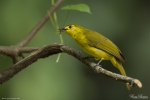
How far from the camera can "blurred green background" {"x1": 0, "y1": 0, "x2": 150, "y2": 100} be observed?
198 centimetres

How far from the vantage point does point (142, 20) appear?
255cm

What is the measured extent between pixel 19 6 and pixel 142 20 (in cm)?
98

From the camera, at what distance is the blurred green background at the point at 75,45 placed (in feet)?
6.51

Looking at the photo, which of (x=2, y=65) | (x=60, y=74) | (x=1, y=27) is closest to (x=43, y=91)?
(x=60, y=74)

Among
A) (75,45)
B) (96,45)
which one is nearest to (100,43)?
(96,45)

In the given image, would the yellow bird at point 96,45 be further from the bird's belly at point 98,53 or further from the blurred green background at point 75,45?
the blurred green background at point 75,45

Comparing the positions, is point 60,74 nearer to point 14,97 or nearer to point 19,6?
point 14,97

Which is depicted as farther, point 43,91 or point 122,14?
point 122,14

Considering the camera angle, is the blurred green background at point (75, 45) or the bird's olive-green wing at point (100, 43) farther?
the blurred green background at point (75, 45)

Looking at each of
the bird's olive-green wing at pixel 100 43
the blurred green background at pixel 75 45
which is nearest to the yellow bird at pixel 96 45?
the bird's olive-green wing at pixel 100 43

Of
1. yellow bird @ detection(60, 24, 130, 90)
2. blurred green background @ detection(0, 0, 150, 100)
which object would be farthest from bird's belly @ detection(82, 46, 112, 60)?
blurred green background @ detection(0, 0, 150, 100)

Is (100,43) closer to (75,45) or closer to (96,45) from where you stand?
(96,45)

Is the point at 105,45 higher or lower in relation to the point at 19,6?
lower

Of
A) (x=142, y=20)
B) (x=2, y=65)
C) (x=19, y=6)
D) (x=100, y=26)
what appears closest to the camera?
(x=2, y=65)
